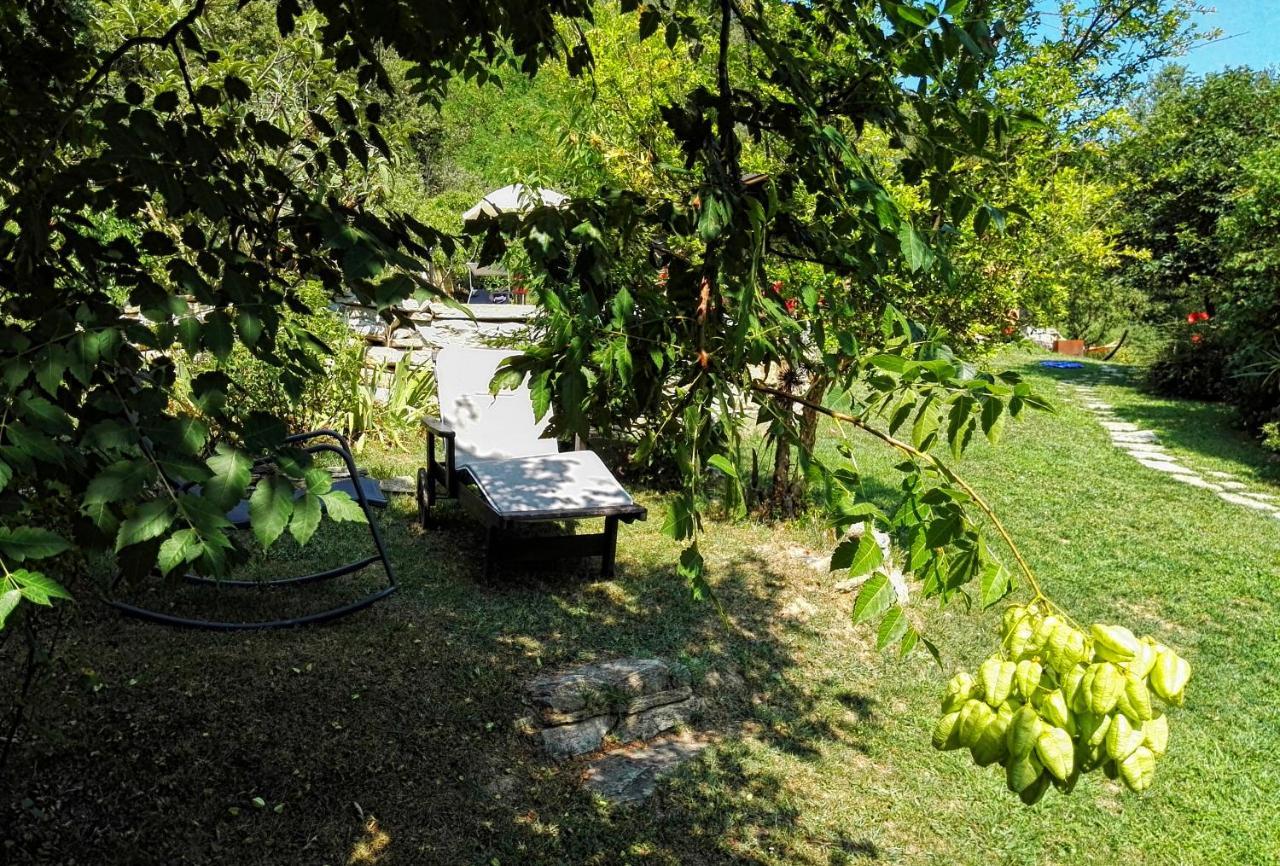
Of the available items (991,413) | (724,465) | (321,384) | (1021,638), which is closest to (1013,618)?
(1021,638)

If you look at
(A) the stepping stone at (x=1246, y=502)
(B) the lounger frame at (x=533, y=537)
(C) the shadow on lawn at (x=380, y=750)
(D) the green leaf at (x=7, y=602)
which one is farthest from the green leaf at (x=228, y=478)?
(A) the stepping stone at (x=1246, y=502)

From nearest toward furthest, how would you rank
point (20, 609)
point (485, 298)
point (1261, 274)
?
point (20, 609), point (1261, 274), point (485, 298)

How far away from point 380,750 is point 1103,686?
9.82ft

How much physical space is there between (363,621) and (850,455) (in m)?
3.54

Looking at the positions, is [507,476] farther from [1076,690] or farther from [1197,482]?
[1197,482]

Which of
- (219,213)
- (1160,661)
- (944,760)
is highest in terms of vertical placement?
(219,213)

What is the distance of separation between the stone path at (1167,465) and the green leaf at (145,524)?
9537 millimetres

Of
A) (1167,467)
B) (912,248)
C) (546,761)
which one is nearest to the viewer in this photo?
(912,248)

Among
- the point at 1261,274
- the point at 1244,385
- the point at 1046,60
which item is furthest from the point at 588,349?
the point at 1244,385

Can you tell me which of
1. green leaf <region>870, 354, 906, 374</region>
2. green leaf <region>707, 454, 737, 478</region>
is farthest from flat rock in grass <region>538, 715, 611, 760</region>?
green leaf <region>870, 354, 906, 374</region>

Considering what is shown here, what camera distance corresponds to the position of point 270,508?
1164 millimetres

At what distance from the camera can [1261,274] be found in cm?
1006

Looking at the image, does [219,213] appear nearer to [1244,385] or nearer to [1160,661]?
[1160,661]

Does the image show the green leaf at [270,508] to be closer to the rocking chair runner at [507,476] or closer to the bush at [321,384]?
the rocking chair runner at [507,476]
